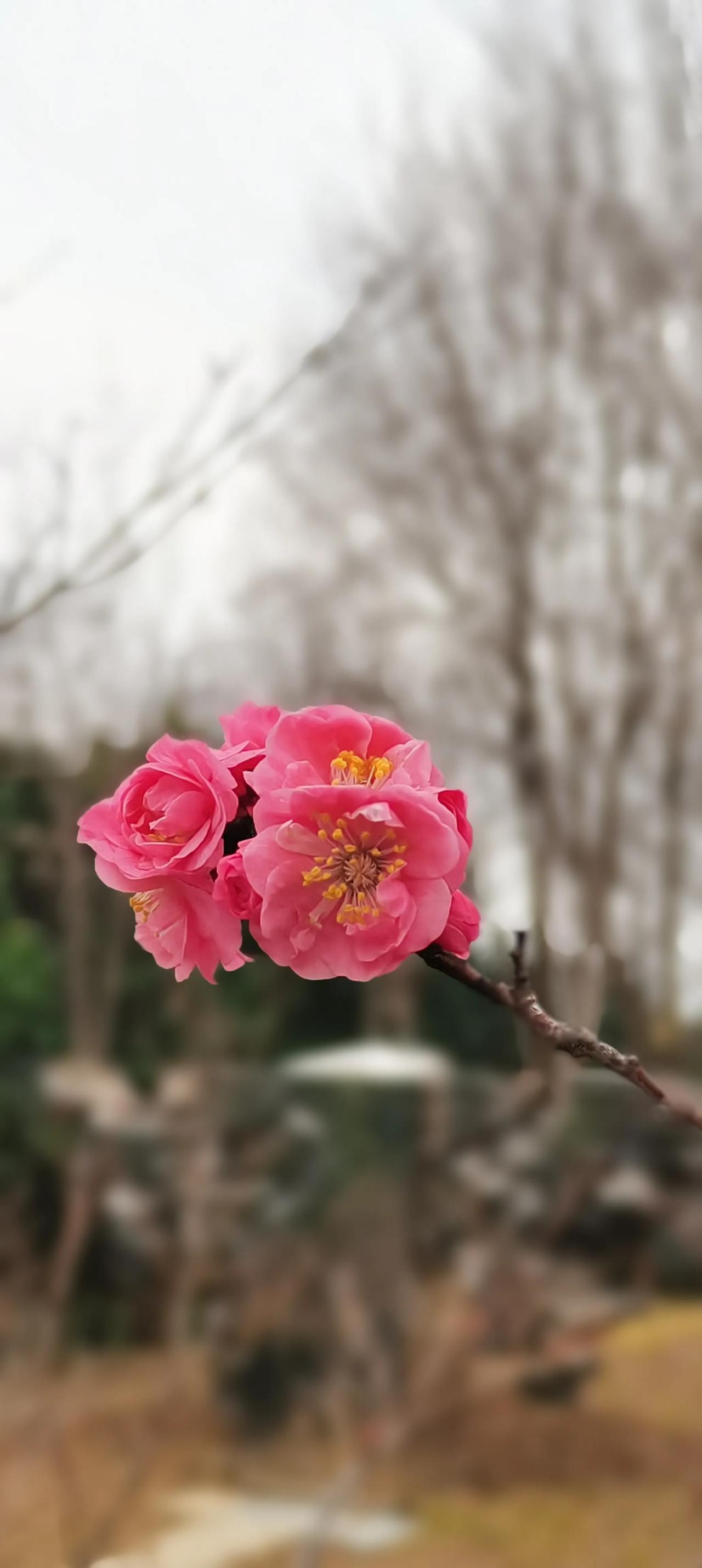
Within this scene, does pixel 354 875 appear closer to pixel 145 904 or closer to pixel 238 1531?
pixel 145 904

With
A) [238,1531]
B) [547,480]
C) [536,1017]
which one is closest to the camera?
[536,1017]

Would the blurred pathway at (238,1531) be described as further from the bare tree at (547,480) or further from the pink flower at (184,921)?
the pink flower at (184,921)

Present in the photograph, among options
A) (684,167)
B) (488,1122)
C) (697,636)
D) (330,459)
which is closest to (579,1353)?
(488,1122)

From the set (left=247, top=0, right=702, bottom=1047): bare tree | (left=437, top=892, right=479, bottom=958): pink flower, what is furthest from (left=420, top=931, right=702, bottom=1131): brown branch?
(left=247, top=0, right=702, bottom=1047): bare tree

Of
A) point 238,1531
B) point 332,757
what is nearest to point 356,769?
point 332,757

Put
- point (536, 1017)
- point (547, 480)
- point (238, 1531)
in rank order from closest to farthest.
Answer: point (536, 1017)
point (238, 1531)
point (547, 480)

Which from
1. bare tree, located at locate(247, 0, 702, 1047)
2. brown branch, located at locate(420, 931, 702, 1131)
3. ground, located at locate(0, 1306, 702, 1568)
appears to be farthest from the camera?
bare tree, located at locate(247, 0, 702, 1047)

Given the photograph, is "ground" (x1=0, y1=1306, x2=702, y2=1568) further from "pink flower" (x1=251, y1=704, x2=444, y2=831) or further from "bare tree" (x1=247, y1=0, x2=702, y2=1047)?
"pink flower" (x1=251, y1=704, x2=444, y2=831)

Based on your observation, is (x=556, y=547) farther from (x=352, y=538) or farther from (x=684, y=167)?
(x=684, y=167)
